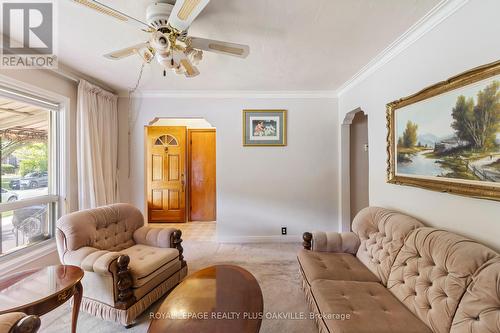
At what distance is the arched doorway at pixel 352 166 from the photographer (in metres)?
3.36

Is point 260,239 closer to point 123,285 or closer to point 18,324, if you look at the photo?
point 123,285

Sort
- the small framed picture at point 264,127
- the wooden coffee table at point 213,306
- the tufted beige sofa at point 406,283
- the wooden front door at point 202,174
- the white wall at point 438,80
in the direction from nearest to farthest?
the tufted beige sofa at point 406,283 < the wooden coffee table at point 213,306 < the white wall at point 438,80 < the small framed picture at point 264,127 < the wooden front door at point 202,174

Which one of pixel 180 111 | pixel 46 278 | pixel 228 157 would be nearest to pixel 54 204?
pixel 46 278

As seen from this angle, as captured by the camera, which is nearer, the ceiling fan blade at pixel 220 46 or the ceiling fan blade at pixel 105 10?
the ceiling fan blade at pixel 105 10

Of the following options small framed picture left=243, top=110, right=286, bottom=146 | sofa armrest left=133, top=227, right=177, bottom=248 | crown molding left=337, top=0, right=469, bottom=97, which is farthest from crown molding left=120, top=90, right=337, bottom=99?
sofa armrest left=133, top=227, right=177, bottom=248

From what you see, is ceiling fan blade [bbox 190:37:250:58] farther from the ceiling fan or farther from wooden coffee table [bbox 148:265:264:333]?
wooden coffee table [bbox 148:265:264:333]

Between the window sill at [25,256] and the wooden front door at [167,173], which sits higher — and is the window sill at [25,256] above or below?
below

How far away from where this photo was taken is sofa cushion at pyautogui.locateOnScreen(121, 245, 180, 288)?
1779mm

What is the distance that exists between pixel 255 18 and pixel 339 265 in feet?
7.24

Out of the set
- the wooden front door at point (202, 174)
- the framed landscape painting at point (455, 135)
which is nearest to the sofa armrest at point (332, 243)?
the framed landscape painting at point (455, 135)

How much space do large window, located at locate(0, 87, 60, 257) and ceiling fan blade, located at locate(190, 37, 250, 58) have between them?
6.51 feet

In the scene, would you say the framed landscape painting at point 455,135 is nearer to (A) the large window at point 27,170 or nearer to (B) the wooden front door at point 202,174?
(B) the wooden front door at point 202,174

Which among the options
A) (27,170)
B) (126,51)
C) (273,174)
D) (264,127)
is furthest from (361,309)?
(27,170)

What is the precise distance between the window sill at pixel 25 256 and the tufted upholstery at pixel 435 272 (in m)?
3.35
